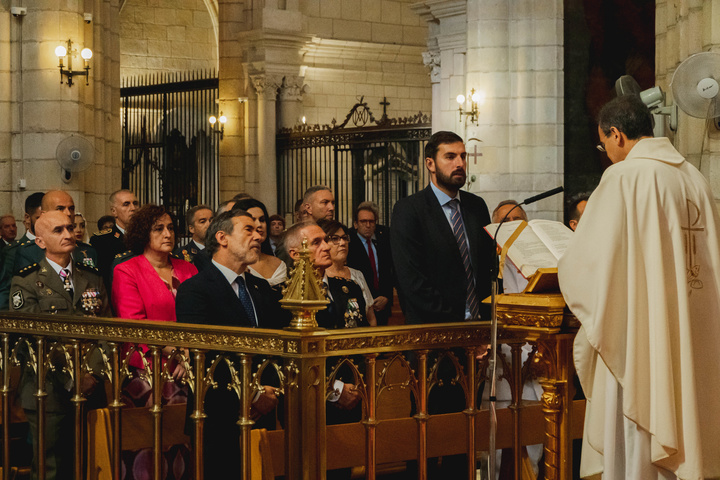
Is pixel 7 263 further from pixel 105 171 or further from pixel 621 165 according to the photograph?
pixel 105 171

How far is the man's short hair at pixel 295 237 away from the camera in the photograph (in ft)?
18.3

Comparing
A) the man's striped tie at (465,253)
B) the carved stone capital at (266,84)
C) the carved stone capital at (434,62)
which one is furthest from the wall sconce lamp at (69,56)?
the man's striped tie at (465,253)

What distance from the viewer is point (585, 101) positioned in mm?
12695

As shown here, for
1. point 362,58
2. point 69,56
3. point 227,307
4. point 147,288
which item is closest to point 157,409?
point 227,307

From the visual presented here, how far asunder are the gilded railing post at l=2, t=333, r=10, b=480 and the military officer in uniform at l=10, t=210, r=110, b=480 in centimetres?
8

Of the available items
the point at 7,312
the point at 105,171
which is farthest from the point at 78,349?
the point at 105,171

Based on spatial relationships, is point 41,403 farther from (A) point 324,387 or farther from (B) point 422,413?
(B) point 422,413

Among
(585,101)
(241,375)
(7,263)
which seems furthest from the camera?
(585,101)

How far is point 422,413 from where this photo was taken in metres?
3.95

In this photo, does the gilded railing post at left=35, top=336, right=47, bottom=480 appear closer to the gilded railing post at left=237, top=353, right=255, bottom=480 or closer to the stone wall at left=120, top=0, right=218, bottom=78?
the gilded railing post at left=237, top=353, right=255, bottom=480

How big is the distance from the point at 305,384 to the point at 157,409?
0.80 metres

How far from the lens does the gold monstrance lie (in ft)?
11.9

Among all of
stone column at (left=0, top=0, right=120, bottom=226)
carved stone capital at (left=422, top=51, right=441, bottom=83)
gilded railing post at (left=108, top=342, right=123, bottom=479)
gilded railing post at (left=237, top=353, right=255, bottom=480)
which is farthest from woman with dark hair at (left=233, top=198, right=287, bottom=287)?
carved stone capital at (left=422, top=51, right=441, bottom=83)

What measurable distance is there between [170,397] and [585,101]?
29.2 feet
